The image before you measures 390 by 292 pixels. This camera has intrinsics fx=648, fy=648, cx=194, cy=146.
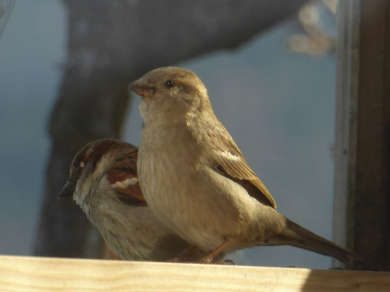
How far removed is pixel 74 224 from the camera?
184cm

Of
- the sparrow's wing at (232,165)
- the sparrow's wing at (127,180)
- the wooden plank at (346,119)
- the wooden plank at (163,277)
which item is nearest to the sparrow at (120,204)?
the sparrow's wing at (127,180)

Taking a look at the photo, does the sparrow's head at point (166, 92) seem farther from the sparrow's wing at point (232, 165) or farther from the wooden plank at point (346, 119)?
the wooden plank at point (346, 119)

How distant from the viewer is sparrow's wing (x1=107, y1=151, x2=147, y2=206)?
1.49 meters

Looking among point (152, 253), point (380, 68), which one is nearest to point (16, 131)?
point (152, 253)

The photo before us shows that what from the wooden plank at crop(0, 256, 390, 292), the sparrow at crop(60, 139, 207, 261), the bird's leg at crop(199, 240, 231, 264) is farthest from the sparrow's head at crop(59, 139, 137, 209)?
the wooden plank at crop(0, 256, 390, 292)

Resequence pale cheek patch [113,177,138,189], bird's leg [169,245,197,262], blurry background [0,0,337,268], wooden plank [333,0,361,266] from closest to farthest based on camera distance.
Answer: bird's leg [169,245,197,262] < pale cheek patch [113,177,138,189] < wooden plank [333,0,361,266] < blurry background [0,0,337,268]

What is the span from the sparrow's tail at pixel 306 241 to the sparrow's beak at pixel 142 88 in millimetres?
413

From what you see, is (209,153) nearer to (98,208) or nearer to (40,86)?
(98,208)

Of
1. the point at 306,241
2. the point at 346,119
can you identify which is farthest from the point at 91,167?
the point at 346,119

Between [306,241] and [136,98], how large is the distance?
687 millimetres

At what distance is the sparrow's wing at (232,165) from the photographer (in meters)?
1.36

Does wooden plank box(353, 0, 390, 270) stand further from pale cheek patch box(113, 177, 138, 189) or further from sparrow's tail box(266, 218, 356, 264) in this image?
pale cheek patch box(113, 177, 138, 189)

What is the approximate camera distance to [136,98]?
187cm

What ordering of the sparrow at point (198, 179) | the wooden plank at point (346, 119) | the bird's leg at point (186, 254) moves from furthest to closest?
the wooden plank at point (346, 119) → the bird's leg at point (186, 254) → the sparrow at point (198, 179)
